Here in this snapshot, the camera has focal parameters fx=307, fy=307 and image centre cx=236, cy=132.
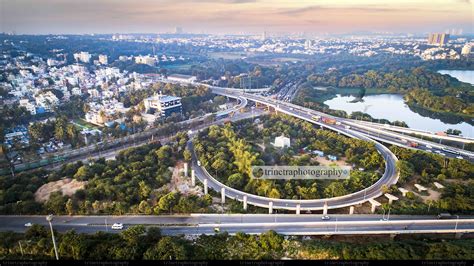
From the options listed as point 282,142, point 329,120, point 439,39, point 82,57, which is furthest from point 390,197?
point 439,39

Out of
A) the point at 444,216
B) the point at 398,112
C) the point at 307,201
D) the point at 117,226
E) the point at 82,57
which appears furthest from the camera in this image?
the point at 82,57

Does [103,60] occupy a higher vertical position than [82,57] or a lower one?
lower

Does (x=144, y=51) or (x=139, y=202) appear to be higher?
(x=144, y=51)

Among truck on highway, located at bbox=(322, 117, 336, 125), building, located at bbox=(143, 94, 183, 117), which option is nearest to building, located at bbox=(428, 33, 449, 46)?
truck on highway, located at bbox=(322, 117, 336, 125)

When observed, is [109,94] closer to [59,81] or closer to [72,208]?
[59,81]

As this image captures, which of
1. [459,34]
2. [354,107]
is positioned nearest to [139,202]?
[354,107]

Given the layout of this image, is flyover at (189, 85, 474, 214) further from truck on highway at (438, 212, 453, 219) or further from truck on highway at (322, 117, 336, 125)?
truck on highway at (438, 212, 453, 219)

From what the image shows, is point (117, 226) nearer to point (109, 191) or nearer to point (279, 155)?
point (109, 191)
